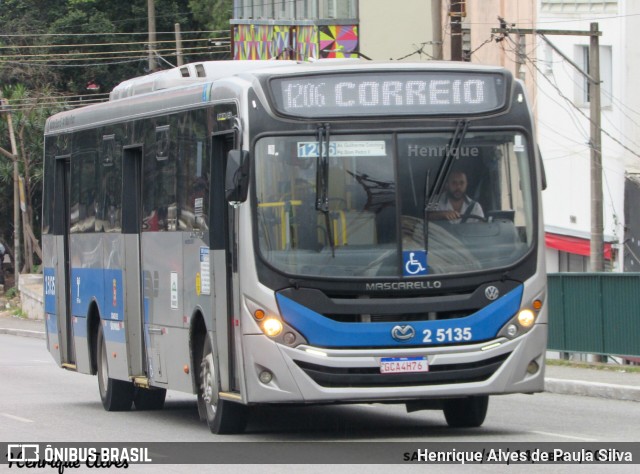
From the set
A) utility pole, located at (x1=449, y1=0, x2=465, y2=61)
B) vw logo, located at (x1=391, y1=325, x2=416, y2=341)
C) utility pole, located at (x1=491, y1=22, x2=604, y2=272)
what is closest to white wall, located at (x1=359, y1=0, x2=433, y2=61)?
utility pole, located at (x1=449, y1=0, x2=465, y2=61)

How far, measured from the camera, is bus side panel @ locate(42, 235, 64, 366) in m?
18.7

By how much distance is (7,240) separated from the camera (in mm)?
63938

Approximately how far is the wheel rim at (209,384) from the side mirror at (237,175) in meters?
1.86

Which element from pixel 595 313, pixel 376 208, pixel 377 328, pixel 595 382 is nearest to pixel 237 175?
pixel 376 208

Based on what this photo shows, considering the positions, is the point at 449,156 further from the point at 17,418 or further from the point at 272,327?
the point at 17,418

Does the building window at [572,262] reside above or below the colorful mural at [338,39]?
below

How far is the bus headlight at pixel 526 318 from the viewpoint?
12.3 meters

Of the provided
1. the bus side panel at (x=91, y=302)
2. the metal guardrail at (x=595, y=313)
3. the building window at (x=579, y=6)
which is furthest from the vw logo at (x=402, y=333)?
the building window at (x=579, y=6)

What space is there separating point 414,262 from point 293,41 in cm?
3458

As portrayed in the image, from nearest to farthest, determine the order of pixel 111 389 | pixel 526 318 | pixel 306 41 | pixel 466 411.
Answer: pixel 526 318, pixel 466 411, pixel 111 389, pixel 306 41

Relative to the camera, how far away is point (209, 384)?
13.3 m

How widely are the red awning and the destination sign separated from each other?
2342 centimetres

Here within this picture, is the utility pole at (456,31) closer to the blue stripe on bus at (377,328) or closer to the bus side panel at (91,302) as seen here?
the bus side panel at (91,302)

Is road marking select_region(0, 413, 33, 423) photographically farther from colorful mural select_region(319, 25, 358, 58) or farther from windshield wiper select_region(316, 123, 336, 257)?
colorful mural select_region(319, 25, 358, 58)
